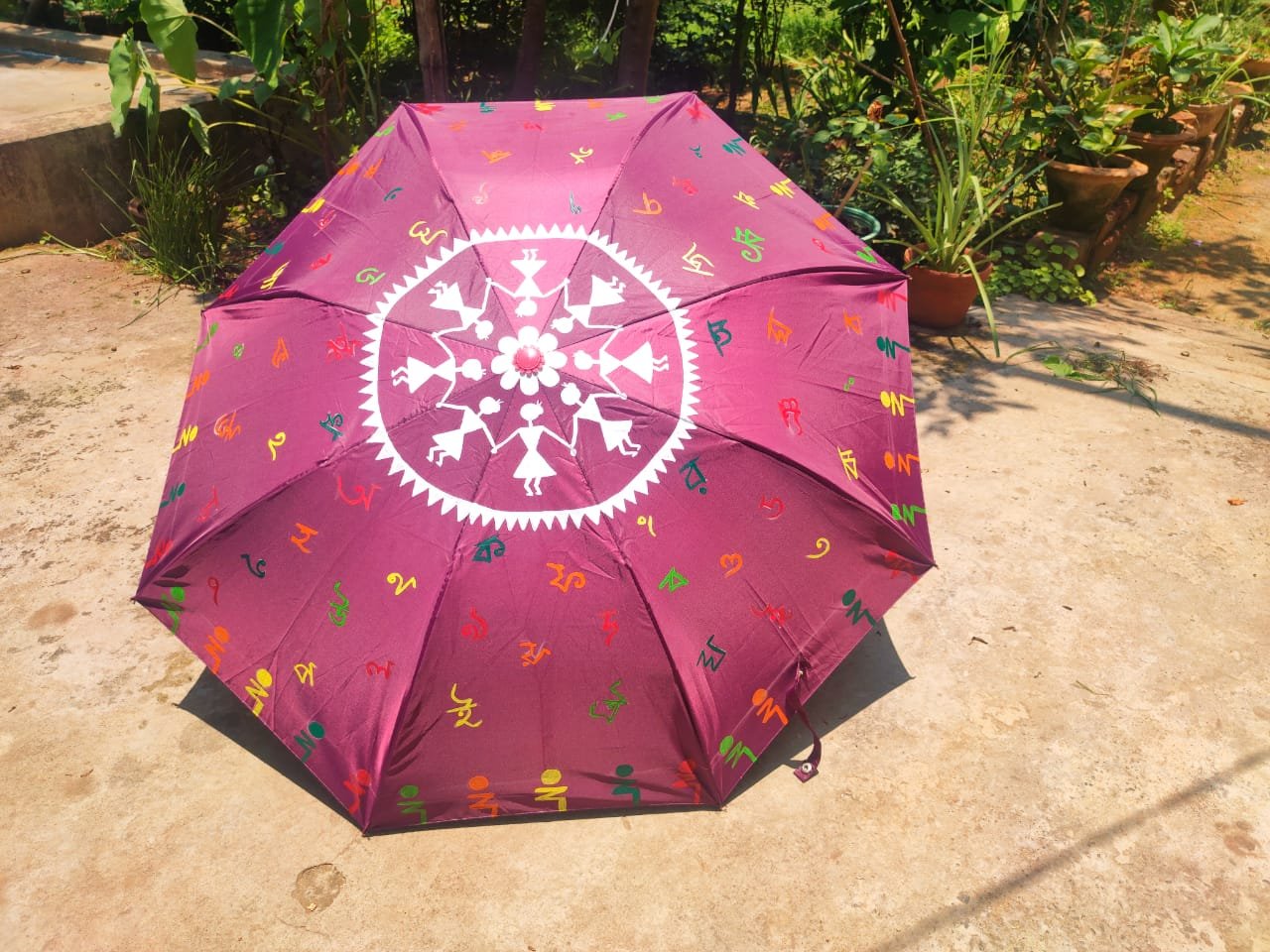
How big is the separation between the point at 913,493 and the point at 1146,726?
983 millimetres

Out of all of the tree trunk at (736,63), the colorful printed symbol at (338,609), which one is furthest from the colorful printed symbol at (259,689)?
the tree trunk at (736,63)

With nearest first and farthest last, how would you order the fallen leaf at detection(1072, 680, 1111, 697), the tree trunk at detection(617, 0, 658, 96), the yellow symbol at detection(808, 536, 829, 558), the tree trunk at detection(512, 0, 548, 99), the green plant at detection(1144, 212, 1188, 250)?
1. the yellow symbol at detection(808, 536, 829, 558)
2. the fallen leaf at detection(1072, 680, 1111, 697)
3. the tree trunk at detection(617, 0, 658, 96)
4. the tree trunk at detection(512, 0, 548, 99)
5. the green plant at detection(1144, 212, 1188, 250)

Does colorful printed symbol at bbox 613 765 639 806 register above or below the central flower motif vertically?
below

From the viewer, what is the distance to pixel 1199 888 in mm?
2354

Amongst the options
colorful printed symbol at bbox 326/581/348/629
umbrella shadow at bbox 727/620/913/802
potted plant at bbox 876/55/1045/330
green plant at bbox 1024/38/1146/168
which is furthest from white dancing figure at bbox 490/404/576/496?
green plant at bbox 1024/38/1146/168

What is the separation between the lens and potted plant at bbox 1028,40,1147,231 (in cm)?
524

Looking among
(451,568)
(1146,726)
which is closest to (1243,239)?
(1146,726)

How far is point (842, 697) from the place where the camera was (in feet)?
9.46

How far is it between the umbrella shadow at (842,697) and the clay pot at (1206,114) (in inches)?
205

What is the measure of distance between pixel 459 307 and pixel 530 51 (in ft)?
13.6

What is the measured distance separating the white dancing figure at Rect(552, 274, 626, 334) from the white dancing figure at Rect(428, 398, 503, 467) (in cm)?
24

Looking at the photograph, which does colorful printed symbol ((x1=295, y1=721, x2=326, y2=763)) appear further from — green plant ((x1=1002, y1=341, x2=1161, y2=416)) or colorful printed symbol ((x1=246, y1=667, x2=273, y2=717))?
green plant ((x1=1002, y1=341, x2=1161, y2=416))

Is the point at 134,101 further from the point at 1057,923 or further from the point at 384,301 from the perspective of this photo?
the point at 1057,923

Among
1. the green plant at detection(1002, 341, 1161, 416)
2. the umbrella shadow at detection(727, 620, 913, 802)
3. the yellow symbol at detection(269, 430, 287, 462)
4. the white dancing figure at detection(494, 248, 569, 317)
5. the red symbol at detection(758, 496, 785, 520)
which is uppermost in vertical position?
the white dancing figure at detection(494, 248, 569, 317)
